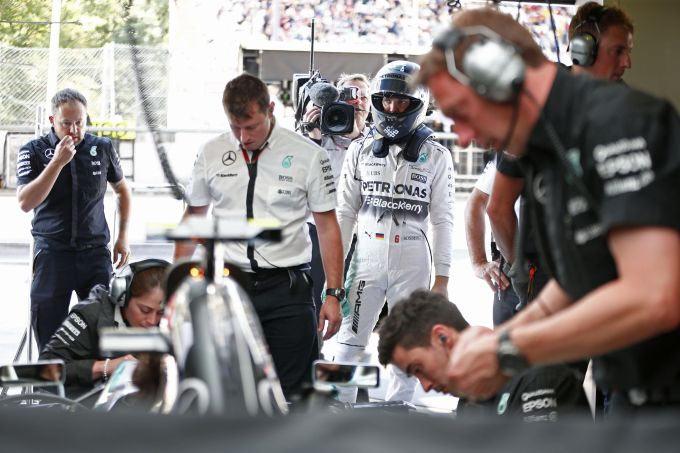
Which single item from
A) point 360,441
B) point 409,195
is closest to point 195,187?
point 409,195

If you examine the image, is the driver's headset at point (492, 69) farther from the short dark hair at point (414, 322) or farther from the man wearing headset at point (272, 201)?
the man wearing headset at point (272, 201)

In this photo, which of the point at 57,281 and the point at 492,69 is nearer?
the point at 492,69

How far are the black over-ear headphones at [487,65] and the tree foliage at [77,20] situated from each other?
2.69 metres

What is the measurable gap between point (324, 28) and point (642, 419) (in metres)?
17.1

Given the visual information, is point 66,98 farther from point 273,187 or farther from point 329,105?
point 273,187

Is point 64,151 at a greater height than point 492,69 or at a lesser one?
lesser

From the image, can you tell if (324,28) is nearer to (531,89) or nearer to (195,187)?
(195,187)

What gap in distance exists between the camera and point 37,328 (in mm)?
5250

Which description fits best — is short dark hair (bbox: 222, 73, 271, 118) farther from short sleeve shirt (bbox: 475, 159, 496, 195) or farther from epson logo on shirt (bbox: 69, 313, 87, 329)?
short sleeve shirt (bbox: 475, 159, 496, 195)

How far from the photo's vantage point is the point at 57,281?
523 cm

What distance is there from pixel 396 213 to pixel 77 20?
770 cm

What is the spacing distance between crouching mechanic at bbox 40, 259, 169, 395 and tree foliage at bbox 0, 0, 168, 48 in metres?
1.13

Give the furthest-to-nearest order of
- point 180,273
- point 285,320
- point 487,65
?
point 285,320 < point 180,273 < point 487,65

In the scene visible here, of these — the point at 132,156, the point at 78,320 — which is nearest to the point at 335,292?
the point at 78,320
